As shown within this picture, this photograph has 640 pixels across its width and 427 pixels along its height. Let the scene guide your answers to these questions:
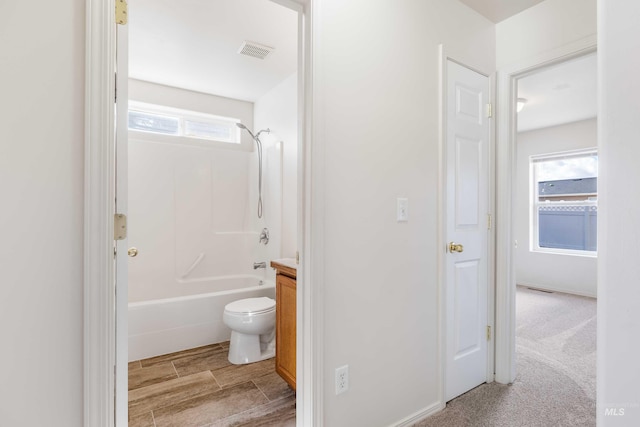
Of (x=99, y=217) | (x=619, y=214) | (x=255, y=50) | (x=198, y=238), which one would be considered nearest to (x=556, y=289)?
(x=198, y=238)

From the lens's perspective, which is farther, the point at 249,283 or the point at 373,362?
the point at 249,283

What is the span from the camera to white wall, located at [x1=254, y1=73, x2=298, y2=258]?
10.2 feet

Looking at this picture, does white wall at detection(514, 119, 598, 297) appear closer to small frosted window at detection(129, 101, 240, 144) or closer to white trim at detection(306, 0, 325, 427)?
white trim at detection(306, 0, 325, 427)

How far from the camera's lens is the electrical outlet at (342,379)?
1463 millimetres

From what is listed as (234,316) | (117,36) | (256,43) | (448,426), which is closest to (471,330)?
(448,426)

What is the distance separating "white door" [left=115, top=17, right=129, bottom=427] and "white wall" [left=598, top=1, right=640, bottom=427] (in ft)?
4.07

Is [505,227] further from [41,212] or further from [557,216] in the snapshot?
[557,216]

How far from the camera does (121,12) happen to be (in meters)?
1.04

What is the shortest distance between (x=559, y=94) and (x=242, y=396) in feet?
15.4

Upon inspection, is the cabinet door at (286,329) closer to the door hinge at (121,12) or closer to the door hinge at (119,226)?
the door hinge at (119,226)

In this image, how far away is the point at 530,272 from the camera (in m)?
5.30

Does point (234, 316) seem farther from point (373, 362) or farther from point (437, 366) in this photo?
point (437, 366)

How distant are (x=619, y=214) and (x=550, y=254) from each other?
573 centimetres

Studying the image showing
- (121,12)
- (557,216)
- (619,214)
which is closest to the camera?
(619,214)
